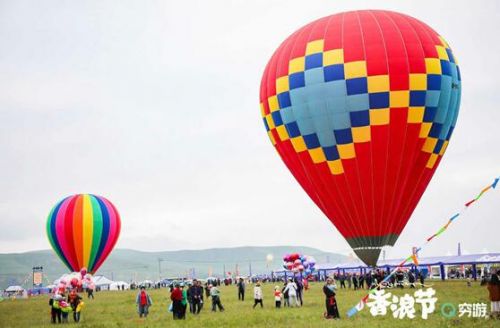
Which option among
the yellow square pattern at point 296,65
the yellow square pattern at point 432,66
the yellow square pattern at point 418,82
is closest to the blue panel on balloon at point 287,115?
the yellow square pattern at point 296,65

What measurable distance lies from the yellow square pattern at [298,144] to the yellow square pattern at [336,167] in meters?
1.53

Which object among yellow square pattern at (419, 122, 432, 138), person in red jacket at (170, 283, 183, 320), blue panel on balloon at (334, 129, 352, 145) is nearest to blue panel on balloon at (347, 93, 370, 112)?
blue panel on balloon at (334, 129, 352, 145)

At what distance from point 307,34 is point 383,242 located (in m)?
10.3

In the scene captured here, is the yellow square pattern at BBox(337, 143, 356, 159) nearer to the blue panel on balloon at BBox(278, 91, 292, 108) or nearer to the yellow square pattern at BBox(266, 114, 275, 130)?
the blue panel on balloon at BBox(278, 91, 292, 108)

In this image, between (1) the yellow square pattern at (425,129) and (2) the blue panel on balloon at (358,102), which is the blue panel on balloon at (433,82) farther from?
(2) the blue panel on balloon at (358,102)

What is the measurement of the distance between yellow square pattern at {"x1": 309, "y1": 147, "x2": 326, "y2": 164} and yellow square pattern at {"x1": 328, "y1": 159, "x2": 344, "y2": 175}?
1.37 feet

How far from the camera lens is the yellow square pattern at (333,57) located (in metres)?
26.9

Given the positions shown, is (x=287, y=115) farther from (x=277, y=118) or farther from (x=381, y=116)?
(x=381, y=116)

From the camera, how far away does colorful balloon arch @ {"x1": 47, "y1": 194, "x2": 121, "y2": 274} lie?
50.3m

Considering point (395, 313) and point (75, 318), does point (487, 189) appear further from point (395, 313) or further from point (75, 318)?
point (75, 318)

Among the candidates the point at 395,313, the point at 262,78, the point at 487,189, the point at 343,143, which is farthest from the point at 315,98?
the point at 487,189

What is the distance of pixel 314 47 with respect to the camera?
91.2 ft

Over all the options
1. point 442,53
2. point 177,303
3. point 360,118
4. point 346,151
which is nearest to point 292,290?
point 177,303

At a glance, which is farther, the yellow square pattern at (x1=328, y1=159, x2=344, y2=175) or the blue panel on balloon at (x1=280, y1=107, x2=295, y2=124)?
the blue panel on balloon at (x1=280, y1=107, x2=295, y2=124)
